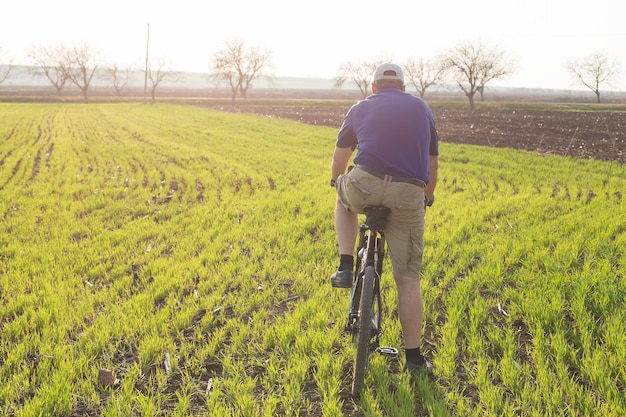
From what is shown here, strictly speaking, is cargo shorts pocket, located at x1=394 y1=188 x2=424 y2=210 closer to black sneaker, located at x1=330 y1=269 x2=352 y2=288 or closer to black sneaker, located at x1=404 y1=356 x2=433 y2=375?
black sneaker, located at x1=330 y1=269 x2=352 y2=288

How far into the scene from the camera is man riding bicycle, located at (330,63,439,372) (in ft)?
9.94

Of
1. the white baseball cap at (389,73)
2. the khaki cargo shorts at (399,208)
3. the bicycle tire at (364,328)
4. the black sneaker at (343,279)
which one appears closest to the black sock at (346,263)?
the black sneaker at (343,279)

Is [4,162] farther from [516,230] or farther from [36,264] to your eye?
[516,230]

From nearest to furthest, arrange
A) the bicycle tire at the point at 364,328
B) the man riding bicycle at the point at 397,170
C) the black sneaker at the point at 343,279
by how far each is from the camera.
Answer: the bicycle tire at the point at 364,328 < the man riding bicycle at the point at 397,170 < the black sneaker at the point at 343,279

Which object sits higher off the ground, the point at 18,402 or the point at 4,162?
the point at 4,162

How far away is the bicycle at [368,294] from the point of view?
9.70 ft

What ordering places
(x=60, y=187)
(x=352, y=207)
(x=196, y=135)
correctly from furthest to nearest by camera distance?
(x=196, y=135)
(x=60, y=187)
(x=352, y=207)

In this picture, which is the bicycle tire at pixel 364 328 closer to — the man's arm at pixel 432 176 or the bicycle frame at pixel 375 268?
the bicycle frame at pixel 375 268

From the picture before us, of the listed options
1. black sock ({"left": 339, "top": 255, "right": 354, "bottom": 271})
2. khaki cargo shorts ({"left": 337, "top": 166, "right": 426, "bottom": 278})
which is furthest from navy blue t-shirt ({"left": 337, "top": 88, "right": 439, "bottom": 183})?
black sock ({"left": 339, "top": 255, "right": 354, "bottom": 271})

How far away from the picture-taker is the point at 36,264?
5.75 m

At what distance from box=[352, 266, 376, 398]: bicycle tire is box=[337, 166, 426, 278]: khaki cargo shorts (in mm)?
263

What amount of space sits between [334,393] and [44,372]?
7.99 ft

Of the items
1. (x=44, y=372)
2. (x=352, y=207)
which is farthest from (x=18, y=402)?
(x=352, y=207)

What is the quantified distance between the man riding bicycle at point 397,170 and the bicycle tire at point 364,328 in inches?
9.9
